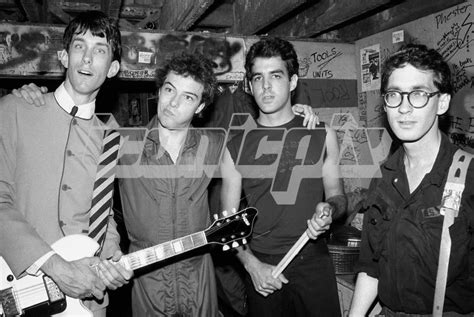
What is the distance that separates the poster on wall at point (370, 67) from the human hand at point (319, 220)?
9.14ft

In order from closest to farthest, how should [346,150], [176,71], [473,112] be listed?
[176,71] < [473,112] < [346,150]

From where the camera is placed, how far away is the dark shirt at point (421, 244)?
193 centimetres

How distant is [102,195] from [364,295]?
1.67 metres

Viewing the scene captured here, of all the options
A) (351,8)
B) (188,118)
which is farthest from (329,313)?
(351,8)

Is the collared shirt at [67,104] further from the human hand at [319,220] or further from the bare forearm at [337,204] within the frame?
the bare forearm at [337,204]

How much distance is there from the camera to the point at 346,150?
5.46 meters

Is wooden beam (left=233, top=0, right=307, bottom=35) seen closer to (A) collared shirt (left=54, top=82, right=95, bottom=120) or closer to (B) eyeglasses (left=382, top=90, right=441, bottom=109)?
(B) eyeglasses (left=382, top=90, right=441, bottom=109)

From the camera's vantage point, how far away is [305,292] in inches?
109

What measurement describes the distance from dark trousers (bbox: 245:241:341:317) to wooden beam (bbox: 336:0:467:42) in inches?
111

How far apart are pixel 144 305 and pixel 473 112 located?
329 centimetres

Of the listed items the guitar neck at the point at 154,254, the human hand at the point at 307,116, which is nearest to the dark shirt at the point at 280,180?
the human hand at the point at 307,116

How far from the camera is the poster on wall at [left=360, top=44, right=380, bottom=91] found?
5016 millimetres

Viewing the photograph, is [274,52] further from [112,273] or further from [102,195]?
[112,273]

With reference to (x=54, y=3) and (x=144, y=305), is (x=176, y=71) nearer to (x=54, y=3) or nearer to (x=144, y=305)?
(x=144, y=305)
